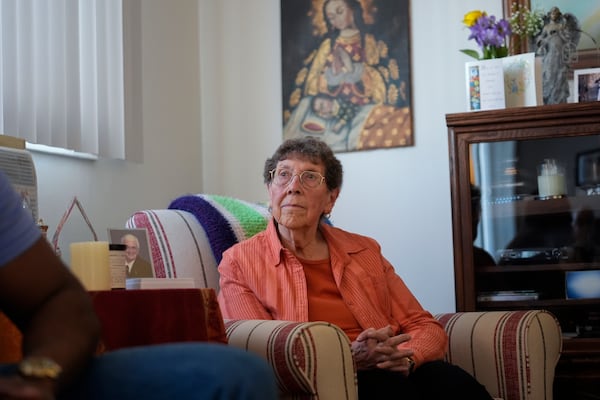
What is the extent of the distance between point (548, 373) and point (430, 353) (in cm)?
29

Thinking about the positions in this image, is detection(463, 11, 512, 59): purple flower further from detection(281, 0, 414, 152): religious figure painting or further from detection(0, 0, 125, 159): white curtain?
detection(0, 0, 125, 159): white curtain

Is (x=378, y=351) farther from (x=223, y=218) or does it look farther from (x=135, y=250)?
(x=223, y=218)

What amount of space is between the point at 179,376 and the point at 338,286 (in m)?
1.36

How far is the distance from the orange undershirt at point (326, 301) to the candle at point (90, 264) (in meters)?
0.65

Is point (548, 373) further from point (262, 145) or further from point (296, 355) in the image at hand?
point (262, 145)

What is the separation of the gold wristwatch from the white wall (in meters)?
2.00

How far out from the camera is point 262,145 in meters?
3.52

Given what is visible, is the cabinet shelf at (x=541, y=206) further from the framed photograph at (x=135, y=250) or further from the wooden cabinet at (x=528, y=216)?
the framed photograph at (x=135, y=250)

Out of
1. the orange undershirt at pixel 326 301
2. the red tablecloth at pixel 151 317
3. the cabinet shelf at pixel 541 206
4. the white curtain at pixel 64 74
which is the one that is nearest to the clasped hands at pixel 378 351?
the orange undershirt at pixel 326 301

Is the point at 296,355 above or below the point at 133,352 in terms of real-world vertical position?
below

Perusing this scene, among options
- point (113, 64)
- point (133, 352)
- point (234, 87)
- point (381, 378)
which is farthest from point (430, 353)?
point (234, 87)

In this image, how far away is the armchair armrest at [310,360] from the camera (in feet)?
5.67

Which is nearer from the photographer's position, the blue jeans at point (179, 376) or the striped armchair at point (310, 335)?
the blue jeans at point (179, 376)

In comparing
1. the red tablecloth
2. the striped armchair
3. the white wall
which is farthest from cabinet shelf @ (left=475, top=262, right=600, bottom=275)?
the red tablecloth
